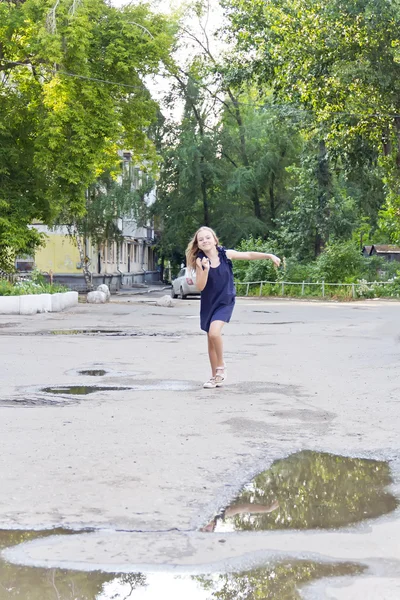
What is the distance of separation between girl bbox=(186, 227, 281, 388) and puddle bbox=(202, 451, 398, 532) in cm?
409

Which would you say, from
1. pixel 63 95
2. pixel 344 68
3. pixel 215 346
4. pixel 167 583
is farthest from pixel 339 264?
pixel 167 583

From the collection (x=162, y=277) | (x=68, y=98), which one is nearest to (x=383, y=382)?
(x=68, y=98)

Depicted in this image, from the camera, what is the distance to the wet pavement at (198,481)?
383 centimetres

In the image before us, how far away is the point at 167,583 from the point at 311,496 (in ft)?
5.42

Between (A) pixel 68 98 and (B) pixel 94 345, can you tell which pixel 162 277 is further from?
(B) pixel 94 345

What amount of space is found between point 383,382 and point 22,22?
25.0 meters

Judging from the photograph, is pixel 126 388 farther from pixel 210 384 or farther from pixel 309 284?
pixel 309 284

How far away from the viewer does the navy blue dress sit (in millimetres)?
10453

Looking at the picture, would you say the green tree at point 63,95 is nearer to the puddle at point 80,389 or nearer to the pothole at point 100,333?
the pothole at point 100,333

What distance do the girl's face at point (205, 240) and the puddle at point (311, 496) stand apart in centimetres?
431

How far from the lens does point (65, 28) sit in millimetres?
30703

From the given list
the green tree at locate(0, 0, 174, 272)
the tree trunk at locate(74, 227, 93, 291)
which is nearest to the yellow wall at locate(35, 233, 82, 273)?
the tree trunk at locate(74, 227, 93, 291)

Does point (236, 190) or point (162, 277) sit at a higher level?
point (236, 190)

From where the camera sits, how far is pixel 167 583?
3.71 m
